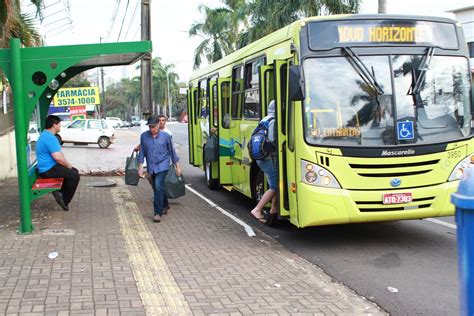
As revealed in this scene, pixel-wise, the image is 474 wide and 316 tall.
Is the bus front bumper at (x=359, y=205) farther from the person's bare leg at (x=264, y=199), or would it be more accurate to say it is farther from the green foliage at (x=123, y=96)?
the green foliage at (x=123, y=96)

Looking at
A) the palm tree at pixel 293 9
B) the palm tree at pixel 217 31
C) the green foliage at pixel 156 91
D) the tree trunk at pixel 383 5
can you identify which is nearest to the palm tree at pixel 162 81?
the green foliage at pixel 156 91

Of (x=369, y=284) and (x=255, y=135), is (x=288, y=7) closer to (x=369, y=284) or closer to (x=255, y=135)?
(x=255, y=135)

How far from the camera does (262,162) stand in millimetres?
7824

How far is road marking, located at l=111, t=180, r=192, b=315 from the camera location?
15.6 ft

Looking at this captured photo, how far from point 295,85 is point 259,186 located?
277 cm

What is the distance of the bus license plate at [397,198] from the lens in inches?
261

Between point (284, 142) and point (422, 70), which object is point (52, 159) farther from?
point (422, 70)

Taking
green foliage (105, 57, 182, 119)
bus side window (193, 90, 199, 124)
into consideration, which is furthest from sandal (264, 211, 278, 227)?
green foliage (105, 57, 182, 119)

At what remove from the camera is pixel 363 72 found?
677 cm

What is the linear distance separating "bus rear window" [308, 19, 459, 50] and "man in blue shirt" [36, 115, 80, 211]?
458 centimetres

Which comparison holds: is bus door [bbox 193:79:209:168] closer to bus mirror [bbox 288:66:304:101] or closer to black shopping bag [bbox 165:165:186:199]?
black shopping bag [bbox 165:165:186:199]

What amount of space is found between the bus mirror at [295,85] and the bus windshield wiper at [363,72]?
0.73m

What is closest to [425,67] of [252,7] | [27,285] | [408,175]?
[408,175]

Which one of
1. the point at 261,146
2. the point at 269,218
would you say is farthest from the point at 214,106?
the point at 261,146
